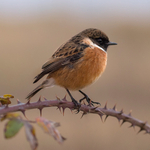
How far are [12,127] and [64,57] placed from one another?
3162mm

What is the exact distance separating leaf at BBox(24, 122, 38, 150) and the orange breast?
2811 millimetres

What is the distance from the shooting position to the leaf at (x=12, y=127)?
1.23 m

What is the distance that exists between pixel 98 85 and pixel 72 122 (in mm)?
3342

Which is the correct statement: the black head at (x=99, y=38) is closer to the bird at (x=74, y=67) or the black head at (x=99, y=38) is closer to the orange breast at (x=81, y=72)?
the bird at (x=74, y=67)

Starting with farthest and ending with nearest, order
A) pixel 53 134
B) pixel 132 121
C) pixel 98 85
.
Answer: pixel 98 85 → pixel 132 121 → pixel 53 134

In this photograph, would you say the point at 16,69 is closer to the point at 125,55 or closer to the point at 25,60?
the point at 25,60

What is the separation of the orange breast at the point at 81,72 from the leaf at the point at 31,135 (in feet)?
9.22

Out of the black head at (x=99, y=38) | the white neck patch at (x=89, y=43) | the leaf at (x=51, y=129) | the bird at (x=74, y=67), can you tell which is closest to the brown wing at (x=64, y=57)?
the bird at (x=74, y=67)

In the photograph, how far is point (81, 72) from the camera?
4086 mm

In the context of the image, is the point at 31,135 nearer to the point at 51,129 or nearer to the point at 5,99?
the point at 51,129

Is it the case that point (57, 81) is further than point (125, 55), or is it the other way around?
point (125, 55)

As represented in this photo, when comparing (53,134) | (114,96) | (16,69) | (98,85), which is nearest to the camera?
(53,134)

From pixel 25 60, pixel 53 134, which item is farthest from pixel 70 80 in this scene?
pixel 25 60

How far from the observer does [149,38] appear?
16203 mm
